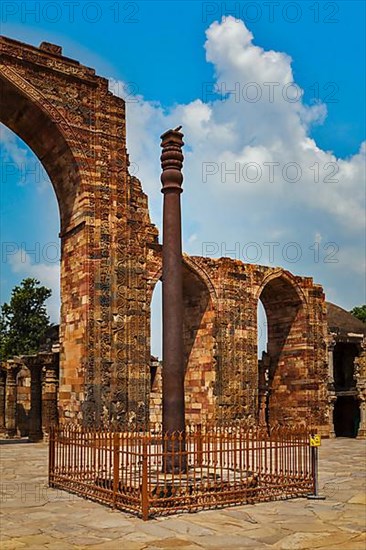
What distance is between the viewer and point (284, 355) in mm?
22031

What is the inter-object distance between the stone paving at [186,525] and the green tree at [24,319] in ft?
81.8

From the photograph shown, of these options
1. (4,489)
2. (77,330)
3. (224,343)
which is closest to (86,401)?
(77,330)

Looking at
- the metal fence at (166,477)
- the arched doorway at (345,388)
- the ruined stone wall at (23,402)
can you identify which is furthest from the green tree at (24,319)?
the metal fence at (166,477)

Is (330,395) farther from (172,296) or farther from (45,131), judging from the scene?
(172,296)

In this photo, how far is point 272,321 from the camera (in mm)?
22703

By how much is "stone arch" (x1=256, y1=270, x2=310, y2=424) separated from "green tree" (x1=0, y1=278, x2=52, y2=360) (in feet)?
47.9

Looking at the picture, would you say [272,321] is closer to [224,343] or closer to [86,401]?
[224,343]

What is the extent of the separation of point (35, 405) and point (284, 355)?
8365 millimetres

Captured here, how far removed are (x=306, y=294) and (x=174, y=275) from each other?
14.2 meters

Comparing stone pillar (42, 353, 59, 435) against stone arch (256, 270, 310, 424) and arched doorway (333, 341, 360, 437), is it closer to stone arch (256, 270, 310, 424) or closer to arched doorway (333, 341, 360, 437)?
stone arch (256, 270, 310, 424)

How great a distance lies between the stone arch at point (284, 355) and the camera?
21.3 metres

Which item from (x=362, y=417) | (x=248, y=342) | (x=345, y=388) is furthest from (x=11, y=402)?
(x=345, y=388)

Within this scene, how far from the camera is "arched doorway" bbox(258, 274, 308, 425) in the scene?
21.4 m

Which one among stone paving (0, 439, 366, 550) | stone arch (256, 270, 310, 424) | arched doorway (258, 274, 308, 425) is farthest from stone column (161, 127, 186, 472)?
arched doorway (258, 274, 308, 425)
